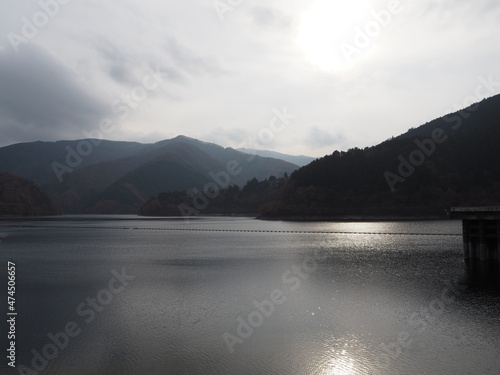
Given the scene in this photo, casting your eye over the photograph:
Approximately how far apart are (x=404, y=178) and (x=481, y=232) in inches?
5296

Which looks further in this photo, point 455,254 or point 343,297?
point 455,254

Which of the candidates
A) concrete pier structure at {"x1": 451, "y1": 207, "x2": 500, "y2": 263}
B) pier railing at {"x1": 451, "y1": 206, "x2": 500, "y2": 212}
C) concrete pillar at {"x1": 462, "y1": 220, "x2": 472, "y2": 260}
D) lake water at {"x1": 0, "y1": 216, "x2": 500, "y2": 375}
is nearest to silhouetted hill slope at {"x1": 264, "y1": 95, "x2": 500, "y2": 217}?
concrete pillar at {"x1": 462, "y1": 220, "x2": 472, "y2": 260}

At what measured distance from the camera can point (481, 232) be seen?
1539 inches

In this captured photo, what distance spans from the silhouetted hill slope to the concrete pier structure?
121941 millimetres

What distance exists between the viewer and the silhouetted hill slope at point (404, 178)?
158 m

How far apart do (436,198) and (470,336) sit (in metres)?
155

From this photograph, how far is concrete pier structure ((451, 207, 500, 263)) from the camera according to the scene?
37094mm

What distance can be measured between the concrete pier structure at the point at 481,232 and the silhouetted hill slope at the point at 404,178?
400ft

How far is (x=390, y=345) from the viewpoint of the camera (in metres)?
15.7

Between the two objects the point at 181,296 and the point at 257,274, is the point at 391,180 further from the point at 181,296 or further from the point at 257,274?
the point at 181,296

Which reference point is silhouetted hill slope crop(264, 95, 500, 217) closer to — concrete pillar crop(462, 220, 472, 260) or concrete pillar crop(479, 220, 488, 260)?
concrete pillar crop(462, 220, 472, 260)

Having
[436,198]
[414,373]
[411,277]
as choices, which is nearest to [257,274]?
[411,277]

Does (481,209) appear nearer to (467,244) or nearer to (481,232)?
(481,232)

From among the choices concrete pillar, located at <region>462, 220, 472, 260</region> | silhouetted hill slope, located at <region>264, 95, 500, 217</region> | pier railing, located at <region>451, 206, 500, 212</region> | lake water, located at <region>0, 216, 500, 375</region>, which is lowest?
lake water, located at <region>0, 216, 500, 375</region>
